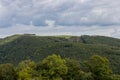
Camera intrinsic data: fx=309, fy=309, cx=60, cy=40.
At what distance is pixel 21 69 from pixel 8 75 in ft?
21.8

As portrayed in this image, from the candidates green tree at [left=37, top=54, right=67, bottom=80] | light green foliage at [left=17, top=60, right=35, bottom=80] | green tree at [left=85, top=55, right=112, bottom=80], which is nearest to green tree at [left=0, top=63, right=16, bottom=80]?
light green foliage at [left=17, top=60, right=35, bottom=80]

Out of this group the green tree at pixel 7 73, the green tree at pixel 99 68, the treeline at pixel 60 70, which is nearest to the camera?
the treeline at pixel 60 70

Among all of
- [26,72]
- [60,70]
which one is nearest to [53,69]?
[60,70]

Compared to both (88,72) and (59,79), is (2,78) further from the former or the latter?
(88,72)

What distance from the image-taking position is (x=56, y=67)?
140 meters

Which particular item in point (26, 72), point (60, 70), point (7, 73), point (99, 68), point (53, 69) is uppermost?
point (99, 68)

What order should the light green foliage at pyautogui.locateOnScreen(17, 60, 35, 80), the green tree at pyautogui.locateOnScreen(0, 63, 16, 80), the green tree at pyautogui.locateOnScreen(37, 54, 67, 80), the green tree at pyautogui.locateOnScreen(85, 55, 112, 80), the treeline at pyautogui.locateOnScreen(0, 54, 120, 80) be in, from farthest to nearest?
the green tree at pyautogui.locateOnScreen(85, 55, 112, 80) < the green tree at pyautogui.locateOnScreen(0, 63, 16, 80) < the treeline at pyautogui.locateOnScreen(0, 54, 120, 80) < the green tree at pyautogui.locateOnScreen(37, 54, 67, 80) < the light green foliage at pyautogui.locateOnScreen(17, 60, 35, 80)

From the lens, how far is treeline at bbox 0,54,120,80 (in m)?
140

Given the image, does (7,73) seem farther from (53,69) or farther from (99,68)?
(99,68)

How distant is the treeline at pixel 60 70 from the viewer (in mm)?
139500

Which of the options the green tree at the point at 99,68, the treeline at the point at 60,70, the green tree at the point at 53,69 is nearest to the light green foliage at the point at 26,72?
the treeline at the point at 60,70

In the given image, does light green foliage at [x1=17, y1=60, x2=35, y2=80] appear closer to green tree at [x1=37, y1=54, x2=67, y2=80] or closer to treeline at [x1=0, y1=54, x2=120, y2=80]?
treeline at [x1=0, y1=54, x2=120, y2=80]

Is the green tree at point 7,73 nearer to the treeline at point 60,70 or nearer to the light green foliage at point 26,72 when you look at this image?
the treeline at point 60,70

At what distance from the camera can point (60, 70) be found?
13988 centimetres
